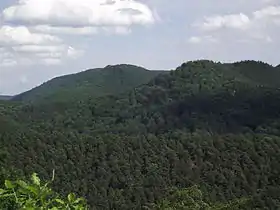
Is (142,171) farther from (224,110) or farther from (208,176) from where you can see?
(224,110)

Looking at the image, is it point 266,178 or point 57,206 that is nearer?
point 57,206

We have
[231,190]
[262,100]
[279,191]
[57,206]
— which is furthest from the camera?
[262,100]

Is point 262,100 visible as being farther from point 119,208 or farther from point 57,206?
point 57,206

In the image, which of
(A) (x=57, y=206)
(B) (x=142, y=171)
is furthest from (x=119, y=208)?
(A) (x=57, y=206)

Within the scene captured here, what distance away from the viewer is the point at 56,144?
97.6 m

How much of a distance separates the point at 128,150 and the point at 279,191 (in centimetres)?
3724

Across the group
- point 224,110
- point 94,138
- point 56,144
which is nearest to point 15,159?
point 56,144

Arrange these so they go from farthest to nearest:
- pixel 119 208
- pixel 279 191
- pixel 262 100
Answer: pixel 262 100, pixel 119 208, pixel 279 191

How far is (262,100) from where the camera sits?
181000 mm

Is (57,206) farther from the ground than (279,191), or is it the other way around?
(57,206)

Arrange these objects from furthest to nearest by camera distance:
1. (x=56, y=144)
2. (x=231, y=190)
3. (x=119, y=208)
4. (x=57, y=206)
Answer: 1. (x=56, y=144)
2. (x=231, y=190)
3. (x=119, y=208)
4. (x=57, y=206)

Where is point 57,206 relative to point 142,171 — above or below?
above

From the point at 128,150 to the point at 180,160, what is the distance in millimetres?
9146

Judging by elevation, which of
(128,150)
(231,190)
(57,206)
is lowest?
(231,190)
